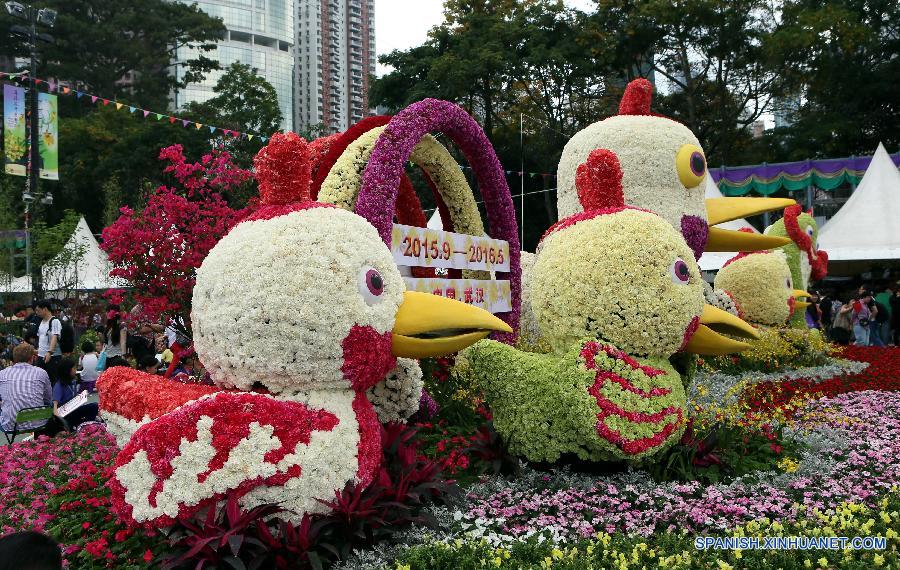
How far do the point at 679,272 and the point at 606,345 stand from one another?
0.72 meters

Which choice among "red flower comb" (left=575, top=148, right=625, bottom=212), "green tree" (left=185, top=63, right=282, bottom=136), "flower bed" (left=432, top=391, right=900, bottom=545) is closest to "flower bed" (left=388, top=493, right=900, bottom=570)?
"flower bed" (left=432, top=391, right=900, bottom=545)

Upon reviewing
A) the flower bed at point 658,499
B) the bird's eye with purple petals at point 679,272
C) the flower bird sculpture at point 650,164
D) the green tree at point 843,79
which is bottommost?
the flower bed at point 658,499

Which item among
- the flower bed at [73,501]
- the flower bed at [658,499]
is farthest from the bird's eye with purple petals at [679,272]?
the flower bed at [73,501]

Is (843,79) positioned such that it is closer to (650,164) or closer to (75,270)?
(650,164)

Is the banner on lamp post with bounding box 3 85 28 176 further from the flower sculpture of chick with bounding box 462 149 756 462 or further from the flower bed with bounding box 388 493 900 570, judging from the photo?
the flower bed with bounding box 388 493 900 570

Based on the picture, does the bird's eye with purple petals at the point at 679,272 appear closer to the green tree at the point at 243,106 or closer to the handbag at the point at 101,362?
the handbag at the point at 101,362

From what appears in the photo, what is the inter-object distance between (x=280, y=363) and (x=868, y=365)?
10.2 metres

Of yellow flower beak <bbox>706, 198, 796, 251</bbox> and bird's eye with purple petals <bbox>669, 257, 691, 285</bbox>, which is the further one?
yellow flower beak <bbox>706, 198, 796, 251</bbox>

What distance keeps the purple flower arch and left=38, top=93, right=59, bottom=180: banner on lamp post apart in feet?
34.6

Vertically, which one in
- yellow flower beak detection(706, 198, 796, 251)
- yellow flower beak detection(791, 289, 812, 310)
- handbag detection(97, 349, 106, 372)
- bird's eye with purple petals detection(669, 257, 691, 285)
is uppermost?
Answer: yellow flower beak detection(706, 198, 796, 251)

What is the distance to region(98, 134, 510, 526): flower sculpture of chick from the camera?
12.3 feet

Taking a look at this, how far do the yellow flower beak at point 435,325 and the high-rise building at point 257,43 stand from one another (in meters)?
57.3

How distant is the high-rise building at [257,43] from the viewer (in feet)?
197

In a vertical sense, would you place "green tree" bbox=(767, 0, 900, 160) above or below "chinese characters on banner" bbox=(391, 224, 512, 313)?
above
